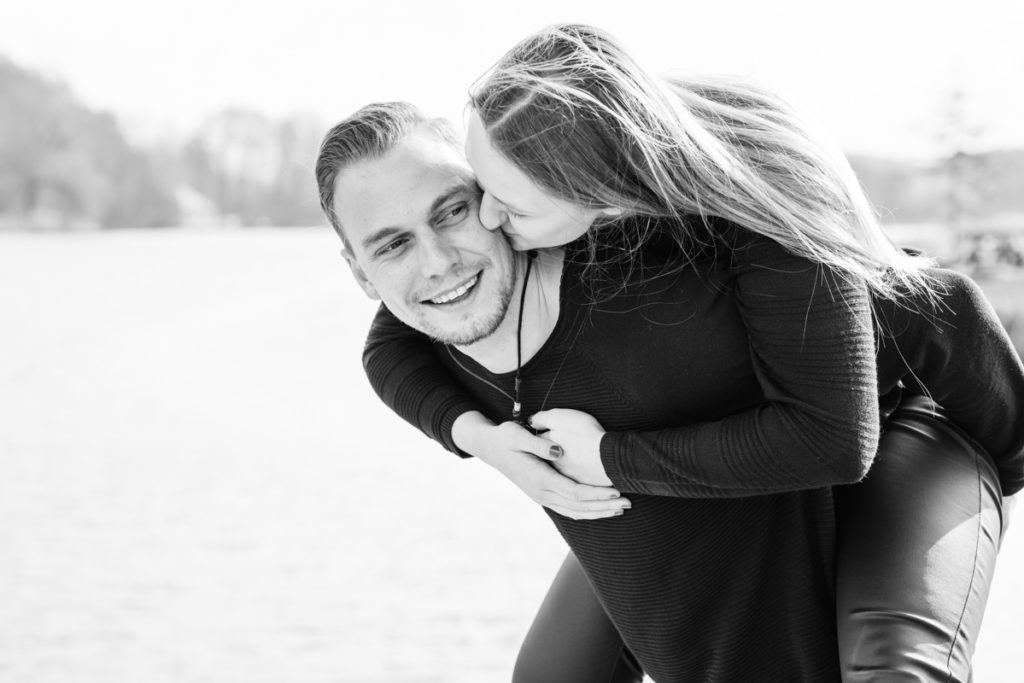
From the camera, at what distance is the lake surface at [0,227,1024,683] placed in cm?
397

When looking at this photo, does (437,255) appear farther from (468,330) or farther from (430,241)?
(468,330)

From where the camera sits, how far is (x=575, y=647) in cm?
232

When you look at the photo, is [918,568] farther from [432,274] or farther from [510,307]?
[432,274]

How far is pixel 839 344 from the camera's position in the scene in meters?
1.63

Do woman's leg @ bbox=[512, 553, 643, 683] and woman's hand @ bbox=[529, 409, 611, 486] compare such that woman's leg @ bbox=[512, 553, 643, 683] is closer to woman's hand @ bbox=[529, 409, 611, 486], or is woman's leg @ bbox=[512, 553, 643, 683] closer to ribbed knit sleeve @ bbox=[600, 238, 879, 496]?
woman's hand @ bbox=[529, 409, 611, 486]

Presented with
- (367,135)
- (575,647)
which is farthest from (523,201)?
(575,647)

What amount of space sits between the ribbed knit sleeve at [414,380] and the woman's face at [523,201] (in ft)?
1.64

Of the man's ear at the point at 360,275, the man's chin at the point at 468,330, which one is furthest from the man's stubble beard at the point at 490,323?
the man's ear at the point at 360,275

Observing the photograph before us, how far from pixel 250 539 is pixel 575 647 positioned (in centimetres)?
350

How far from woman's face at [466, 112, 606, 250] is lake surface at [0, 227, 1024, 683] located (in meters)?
0.88

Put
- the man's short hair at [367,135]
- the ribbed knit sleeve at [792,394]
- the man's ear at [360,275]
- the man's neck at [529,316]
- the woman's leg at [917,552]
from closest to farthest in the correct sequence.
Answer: the ribbed knit sleeve at [792,394]
the woman's leg at [917,552]
the man's neck at [529,316]
the man's short hair at [367,135]
the man's ear at [360,275]

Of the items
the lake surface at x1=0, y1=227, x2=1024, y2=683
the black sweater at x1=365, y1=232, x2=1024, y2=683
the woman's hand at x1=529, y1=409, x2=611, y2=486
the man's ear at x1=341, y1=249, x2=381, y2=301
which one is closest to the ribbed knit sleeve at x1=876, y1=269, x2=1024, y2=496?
the black sweater at x1=365, y1=232, x2=1024, y2=683

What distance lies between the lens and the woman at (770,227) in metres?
1.73

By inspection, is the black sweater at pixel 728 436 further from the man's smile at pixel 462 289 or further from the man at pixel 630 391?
the man's smile at pixel 462 289
